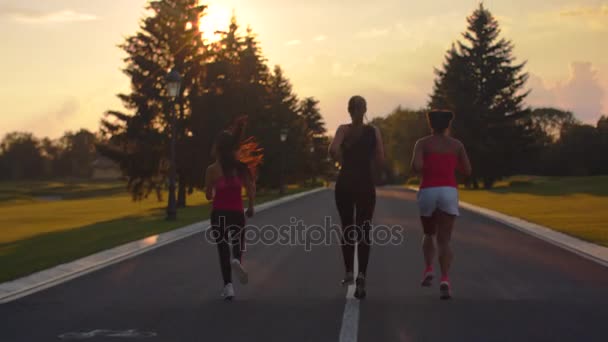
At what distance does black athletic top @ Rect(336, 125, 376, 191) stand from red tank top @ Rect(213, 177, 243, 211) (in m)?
1.37

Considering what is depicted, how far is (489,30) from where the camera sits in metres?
64.4

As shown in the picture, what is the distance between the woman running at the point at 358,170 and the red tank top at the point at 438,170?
564 mm

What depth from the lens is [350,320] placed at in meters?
6.41

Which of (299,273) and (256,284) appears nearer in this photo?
(256,284)

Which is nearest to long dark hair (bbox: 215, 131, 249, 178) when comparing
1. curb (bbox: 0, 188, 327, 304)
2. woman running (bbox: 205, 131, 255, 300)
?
woman running (bbox: 205, 131, 255, 300)

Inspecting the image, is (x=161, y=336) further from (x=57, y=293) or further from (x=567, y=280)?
(x=567, y=280)

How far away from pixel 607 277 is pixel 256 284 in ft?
15.9

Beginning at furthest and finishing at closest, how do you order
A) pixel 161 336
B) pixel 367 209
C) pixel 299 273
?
pixel 299 273
pixel 367 209
pixel 161 336

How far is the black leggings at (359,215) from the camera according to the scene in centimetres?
737

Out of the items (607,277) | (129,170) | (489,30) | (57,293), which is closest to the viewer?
(57,293)

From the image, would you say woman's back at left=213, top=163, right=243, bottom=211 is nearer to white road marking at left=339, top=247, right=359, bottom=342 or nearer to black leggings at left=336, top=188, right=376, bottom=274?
black leggings at left=336, top=188, right=376, bottom=274

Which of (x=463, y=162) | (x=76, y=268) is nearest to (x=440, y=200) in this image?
(x=463, y=162)

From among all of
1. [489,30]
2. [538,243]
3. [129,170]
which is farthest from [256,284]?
[489,30]

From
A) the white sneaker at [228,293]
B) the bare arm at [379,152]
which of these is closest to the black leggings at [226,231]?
the white sneaker at [228,293]
